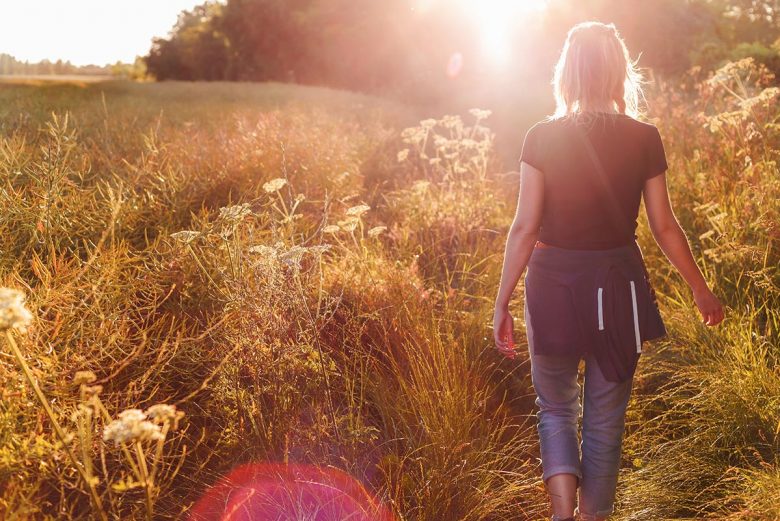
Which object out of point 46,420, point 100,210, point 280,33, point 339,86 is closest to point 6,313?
point 46,420

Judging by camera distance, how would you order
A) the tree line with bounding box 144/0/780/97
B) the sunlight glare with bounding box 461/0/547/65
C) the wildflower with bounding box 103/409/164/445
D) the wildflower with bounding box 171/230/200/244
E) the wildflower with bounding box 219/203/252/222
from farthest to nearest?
the sunlight glare with bounding box 461/0/547/65 → the tree line with bounding box 144/0/780/97 → the wildflower with bounding box 219/203/252/222 → the wildflower with bounding box 171/230/200/244 → the wildflower with bounding box 103/409/164/445

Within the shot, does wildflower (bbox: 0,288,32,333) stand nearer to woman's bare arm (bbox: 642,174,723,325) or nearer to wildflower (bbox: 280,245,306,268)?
wildflower (bbox: 280,245,306,268)

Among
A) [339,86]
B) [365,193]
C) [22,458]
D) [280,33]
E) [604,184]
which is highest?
[280,33]

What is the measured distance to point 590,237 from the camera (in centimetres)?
249

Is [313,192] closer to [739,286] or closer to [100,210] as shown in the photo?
[100,210]

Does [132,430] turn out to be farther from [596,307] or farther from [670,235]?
[670,235]

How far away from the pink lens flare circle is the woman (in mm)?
737

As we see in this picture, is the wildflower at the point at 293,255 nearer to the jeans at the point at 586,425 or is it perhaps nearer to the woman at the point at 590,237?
the woman at the point at 590,237

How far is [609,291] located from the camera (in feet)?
8.11

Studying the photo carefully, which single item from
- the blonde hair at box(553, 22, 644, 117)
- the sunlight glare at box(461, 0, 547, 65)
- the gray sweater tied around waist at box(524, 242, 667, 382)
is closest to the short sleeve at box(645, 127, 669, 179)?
the blonde hair at box(553, 22, 644, 117)

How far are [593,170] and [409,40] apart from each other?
83.4 feet

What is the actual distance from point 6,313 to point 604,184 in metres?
1.90

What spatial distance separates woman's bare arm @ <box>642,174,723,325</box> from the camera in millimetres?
2541

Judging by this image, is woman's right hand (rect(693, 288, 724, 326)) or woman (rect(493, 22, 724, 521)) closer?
woman (rect(493, 22, 724, 521))
